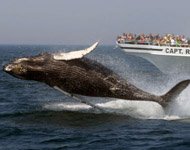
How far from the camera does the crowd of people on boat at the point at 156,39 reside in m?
49.1

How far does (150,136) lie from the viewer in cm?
1470

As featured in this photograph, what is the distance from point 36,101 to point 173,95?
8349 millimetres

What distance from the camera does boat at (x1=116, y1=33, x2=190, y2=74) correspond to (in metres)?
48.8

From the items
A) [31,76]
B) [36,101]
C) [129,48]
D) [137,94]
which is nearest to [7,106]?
[36,101]

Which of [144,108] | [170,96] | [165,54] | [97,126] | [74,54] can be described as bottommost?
[97,126]

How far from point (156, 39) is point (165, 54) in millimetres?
1785

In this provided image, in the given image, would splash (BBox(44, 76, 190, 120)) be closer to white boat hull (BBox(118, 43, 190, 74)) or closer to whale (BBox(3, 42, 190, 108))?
whale (BBox(3, 42, 190, 108))

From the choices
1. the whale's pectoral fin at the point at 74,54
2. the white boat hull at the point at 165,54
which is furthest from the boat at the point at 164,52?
the whale's pectoral fin at the point at 74,54

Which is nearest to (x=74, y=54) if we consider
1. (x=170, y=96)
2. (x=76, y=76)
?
(x=76, y=76)

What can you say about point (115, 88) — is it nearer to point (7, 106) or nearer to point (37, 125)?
point (37, 125)

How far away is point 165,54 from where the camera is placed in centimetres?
4925

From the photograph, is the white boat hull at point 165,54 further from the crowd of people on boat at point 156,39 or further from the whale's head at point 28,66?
the whale's head at point 28,66

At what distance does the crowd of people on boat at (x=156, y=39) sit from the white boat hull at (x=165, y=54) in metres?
0.52

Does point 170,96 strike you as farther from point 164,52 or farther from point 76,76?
point 164,52
